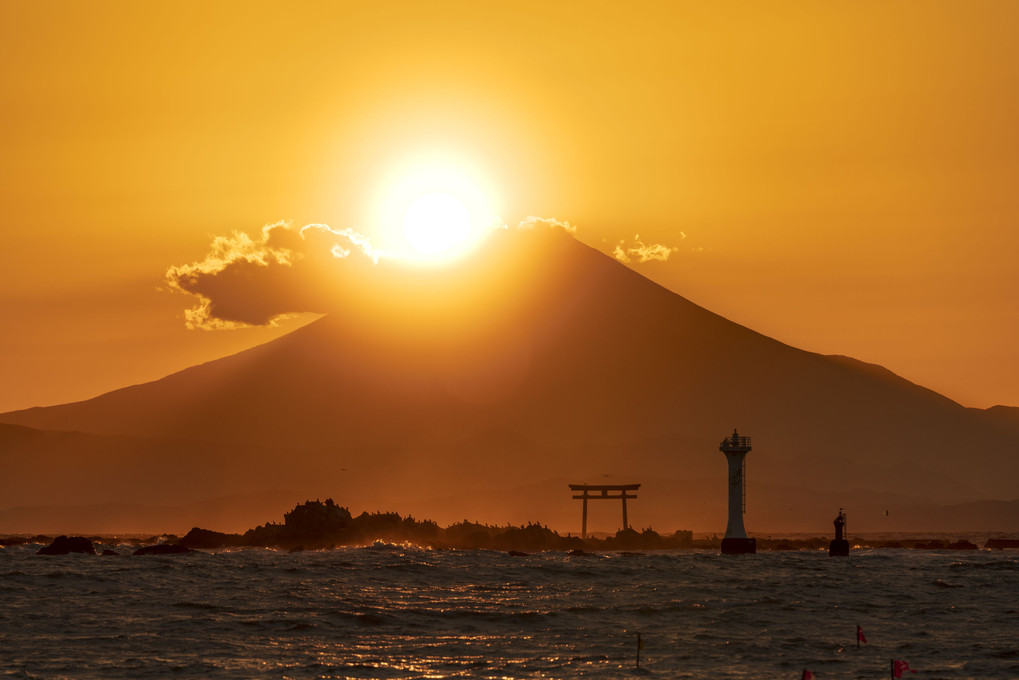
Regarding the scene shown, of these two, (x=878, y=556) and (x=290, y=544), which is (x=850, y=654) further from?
(x=290, y=544)

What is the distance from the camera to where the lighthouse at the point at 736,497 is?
107 meters

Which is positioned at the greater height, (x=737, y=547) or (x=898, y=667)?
(x=737, y=547)

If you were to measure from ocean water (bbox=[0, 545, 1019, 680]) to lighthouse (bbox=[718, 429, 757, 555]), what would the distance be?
43.6ft

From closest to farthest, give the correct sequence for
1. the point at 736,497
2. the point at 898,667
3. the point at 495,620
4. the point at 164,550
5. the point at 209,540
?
the point at 898,667 → the point at 495,620 → the point at 736,497 → the point at 164,550 → the point at 209,540

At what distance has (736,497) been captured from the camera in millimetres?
107375

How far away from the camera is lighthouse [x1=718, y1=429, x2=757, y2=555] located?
107188mm

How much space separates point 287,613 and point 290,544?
67.6 m

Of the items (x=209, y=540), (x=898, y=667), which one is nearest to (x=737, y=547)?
(x=209, y=540)

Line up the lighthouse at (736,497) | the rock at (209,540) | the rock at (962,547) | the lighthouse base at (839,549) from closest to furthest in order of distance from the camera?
the lighthouse at (736,497) → the lighthouse base at (839,549) → the rock at (209,540) → the rock at (962,547)

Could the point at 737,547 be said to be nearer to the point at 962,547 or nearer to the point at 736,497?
the point at 736,497

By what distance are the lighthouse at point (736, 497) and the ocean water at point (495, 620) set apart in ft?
43.6

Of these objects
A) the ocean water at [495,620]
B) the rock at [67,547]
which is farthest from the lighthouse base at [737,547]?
the rock at [67,547]

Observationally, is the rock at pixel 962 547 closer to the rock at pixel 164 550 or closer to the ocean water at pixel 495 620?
the ocean water at pixel 495 620

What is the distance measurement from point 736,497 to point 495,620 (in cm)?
5071
